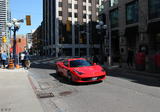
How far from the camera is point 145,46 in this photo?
2384cm

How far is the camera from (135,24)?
25719 millimetres

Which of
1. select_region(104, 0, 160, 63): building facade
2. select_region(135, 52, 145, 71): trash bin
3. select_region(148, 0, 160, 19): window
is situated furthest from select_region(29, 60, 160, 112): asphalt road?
select_region(148, 0, 160, 19): window

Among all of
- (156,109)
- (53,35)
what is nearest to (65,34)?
(53,35)

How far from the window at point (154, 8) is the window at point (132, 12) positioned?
2.66 metres

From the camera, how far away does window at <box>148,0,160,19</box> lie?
72.0 ft

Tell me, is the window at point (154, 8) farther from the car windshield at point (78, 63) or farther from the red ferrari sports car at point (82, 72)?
the red ferrari sports car at point (82, 72)

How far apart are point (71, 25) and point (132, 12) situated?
43.9 meters

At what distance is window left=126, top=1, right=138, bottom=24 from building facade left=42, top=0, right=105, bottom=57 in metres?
37.4

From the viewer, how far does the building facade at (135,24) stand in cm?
2268

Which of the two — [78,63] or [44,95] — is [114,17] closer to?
[78,63]

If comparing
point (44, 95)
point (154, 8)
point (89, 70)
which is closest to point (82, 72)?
point (89, 70)

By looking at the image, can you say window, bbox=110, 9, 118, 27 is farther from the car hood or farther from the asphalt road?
the asphalt road

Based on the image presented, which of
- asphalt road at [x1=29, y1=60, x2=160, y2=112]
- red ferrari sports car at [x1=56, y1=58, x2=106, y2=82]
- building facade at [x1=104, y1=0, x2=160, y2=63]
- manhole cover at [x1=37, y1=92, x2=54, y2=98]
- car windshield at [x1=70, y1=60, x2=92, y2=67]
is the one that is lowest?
manhole cover at [x1=37, y1=92, x2=54, y2=98]

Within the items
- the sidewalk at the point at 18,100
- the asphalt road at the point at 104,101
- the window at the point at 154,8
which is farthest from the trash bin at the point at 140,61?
the sidewalk at the point at 18,100
